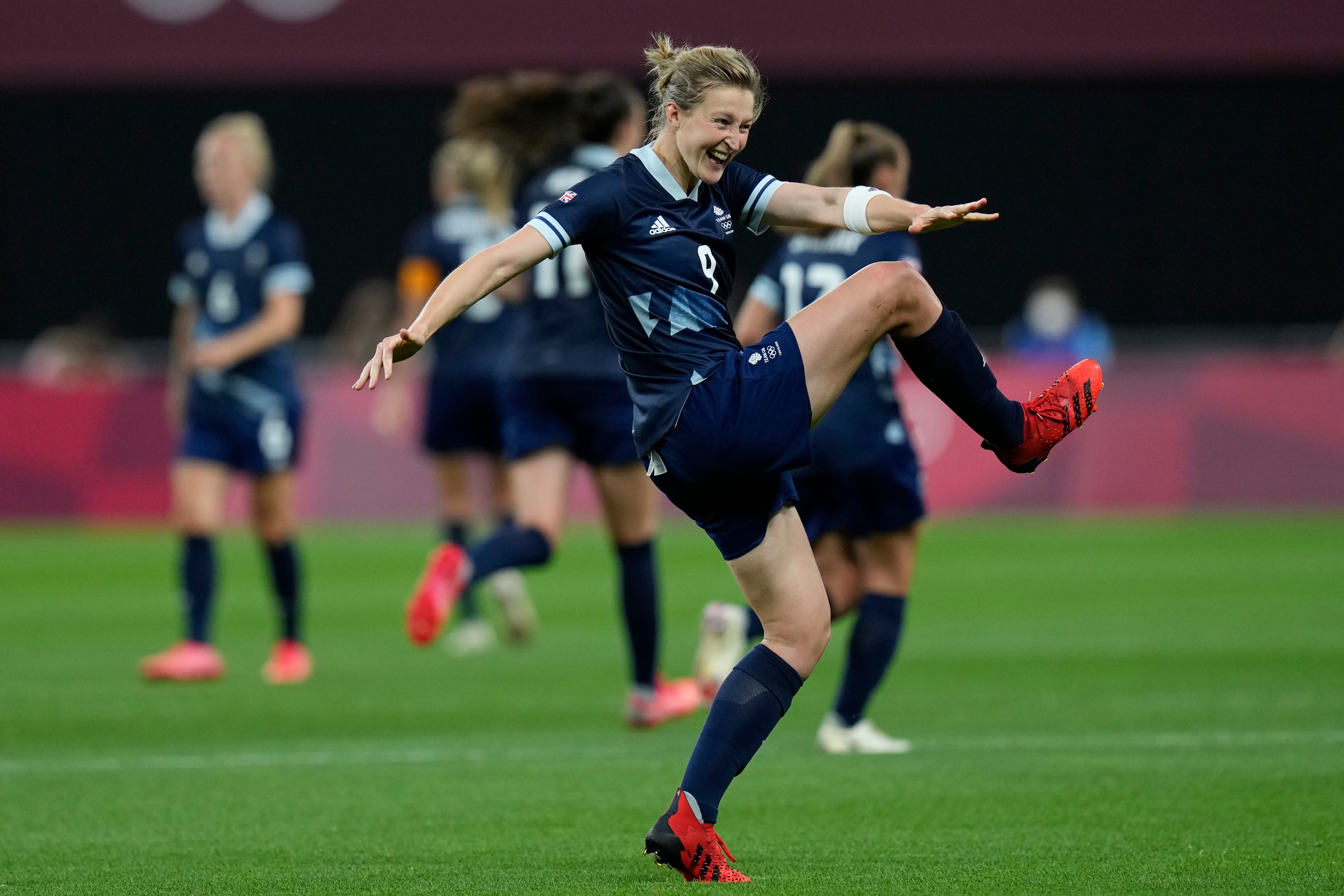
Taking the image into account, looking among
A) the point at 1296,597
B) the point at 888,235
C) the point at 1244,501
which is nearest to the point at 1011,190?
the point at 1244,501

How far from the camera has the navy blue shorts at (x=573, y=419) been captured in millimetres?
7277

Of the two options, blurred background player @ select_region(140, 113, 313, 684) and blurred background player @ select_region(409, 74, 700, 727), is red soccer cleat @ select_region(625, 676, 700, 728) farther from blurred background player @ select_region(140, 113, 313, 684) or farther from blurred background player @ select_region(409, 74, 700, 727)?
blurred background player @ select_region(140, 113, 313, 684)

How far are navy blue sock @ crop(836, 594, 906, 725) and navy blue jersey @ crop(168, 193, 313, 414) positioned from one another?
3.67 metres

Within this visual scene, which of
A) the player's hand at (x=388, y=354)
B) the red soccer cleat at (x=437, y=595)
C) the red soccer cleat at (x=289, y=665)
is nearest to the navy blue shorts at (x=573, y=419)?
the red soccer cleat at (x=437, y=595)

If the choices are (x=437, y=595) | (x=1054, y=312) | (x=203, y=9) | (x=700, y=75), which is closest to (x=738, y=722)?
A: (x=700, y=75)

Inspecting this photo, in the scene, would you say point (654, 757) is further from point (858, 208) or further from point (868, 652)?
point (858, 208)

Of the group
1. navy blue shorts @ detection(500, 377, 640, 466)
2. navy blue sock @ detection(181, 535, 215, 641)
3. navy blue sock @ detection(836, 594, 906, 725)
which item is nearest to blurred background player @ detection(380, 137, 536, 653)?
navy blue sock @ detection(181, 535, 215, 641)

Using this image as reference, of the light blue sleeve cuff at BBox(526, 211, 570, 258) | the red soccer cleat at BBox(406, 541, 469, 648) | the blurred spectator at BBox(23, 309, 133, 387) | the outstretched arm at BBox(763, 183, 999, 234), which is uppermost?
the blurred spectator at BBox(23, 309, 133, 387)

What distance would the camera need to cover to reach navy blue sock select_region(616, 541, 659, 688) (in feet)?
24.3

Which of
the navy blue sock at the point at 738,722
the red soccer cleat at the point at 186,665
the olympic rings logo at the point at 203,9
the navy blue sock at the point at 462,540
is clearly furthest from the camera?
the olympic rings logo at the point at 203,9

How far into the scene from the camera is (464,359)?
34.8 feet

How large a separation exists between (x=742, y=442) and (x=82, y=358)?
51.4ft

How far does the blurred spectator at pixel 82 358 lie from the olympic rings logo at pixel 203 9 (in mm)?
3248

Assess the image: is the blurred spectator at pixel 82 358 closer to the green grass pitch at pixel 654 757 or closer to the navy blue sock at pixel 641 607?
the green grass pitch at pixel 654 757
